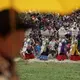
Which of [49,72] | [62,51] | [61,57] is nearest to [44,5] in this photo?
[49,72]

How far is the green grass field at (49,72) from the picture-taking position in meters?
10.7

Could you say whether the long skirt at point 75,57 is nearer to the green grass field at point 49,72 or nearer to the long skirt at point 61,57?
the long skirt at point 61,57

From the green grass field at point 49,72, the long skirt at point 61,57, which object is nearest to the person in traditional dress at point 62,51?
the long skirt at point 61,57

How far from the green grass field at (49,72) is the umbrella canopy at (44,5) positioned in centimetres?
667

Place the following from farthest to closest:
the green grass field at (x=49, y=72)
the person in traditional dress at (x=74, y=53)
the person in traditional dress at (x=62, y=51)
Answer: the person in traditional dress at (x=62, y=51) < the person in traditional dress at (x=74, y=53) < the green grass field at (x=49, y=72)

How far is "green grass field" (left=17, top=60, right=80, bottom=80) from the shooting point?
10709 mm

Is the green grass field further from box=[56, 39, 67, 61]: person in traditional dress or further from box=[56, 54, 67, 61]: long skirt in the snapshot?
box=[56, 39, 67, 61]: person in traditional dress

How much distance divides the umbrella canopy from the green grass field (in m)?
6.67

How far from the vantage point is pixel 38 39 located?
1777 cm

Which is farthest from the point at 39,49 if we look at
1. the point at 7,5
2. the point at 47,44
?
the point at 7,5

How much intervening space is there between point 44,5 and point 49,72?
8.68 meters

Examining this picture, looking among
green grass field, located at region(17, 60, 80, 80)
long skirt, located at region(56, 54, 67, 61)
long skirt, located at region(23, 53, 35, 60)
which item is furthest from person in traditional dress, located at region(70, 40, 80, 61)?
green grass field, located at region(17, 60, 80, 80)

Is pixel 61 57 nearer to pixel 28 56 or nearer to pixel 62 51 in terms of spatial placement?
pixel 62 51

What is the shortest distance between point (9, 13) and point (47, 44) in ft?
46.3
